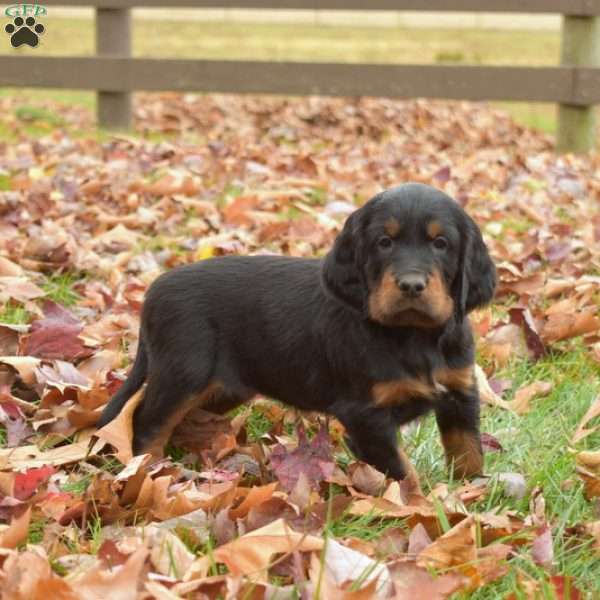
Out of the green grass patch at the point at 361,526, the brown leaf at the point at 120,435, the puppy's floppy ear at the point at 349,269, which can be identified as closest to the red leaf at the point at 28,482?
the brown leaf at the point at 120,435

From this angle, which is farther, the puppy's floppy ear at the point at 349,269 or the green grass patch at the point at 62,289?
the green grass patch at the point at 62,289

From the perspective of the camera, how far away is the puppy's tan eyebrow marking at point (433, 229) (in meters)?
3.04

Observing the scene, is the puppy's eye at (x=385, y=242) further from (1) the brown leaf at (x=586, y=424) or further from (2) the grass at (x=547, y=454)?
(1) the brown leaf at (x=586, y=424)

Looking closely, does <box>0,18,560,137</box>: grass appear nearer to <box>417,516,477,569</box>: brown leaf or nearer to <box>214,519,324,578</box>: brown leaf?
<box>417,516,477,569</box>: brown leaf

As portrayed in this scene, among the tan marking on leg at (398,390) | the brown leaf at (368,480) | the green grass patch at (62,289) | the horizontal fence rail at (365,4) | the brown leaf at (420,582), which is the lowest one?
the brown leaf at (368,480)

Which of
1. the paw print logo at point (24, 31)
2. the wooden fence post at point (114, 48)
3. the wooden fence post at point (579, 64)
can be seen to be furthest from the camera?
the wooden fence post at point (114, 48)

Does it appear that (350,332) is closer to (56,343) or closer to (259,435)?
(259,435)

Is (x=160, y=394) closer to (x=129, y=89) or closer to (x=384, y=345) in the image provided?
(x=384, y=345)

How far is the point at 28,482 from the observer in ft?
9.29

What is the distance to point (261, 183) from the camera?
713cm

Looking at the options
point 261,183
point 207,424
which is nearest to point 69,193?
point 261,183

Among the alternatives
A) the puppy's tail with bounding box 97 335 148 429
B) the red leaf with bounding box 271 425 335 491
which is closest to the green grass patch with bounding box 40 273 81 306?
the puppy's tail with bounding box 97 335 148 429

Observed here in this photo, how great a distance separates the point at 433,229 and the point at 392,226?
111 millimetres

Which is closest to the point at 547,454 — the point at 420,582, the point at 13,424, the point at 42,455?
the point at 420,582
